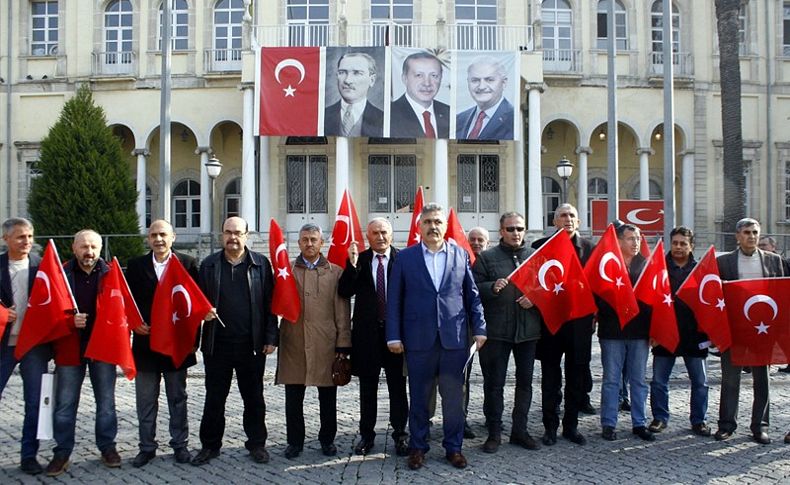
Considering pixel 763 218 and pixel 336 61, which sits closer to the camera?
pixel 336 61

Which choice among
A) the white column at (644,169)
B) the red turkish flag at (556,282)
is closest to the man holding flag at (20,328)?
the red turkish flag at (556,282)

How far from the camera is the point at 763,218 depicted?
30.0 meters

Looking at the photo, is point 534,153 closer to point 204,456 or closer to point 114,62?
point 114,62

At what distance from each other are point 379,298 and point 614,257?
241 cm

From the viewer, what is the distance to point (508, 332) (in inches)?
277

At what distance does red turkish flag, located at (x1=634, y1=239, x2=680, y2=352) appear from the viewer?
24.4 ft

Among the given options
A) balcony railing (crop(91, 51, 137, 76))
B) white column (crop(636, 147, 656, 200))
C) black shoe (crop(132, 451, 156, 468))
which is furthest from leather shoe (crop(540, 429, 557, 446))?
balcony railing (crop(91, 51, 137, 76))

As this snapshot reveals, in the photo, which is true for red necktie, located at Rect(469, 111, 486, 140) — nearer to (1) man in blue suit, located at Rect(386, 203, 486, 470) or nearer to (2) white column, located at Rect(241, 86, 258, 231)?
(2) white column, located at Rect(241, 86, 258, 231)

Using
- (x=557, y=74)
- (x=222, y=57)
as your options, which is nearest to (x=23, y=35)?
(x=222, y=57)

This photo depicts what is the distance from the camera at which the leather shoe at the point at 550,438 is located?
7113 mm

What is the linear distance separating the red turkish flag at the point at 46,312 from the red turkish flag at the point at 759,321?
6.11m

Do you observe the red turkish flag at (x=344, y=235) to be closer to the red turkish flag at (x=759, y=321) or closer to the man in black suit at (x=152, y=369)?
Answer: the man in black suit at (x=152, y=369)

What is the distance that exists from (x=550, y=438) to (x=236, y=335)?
10.1ft

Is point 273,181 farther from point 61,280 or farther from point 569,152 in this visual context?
point 61,280
